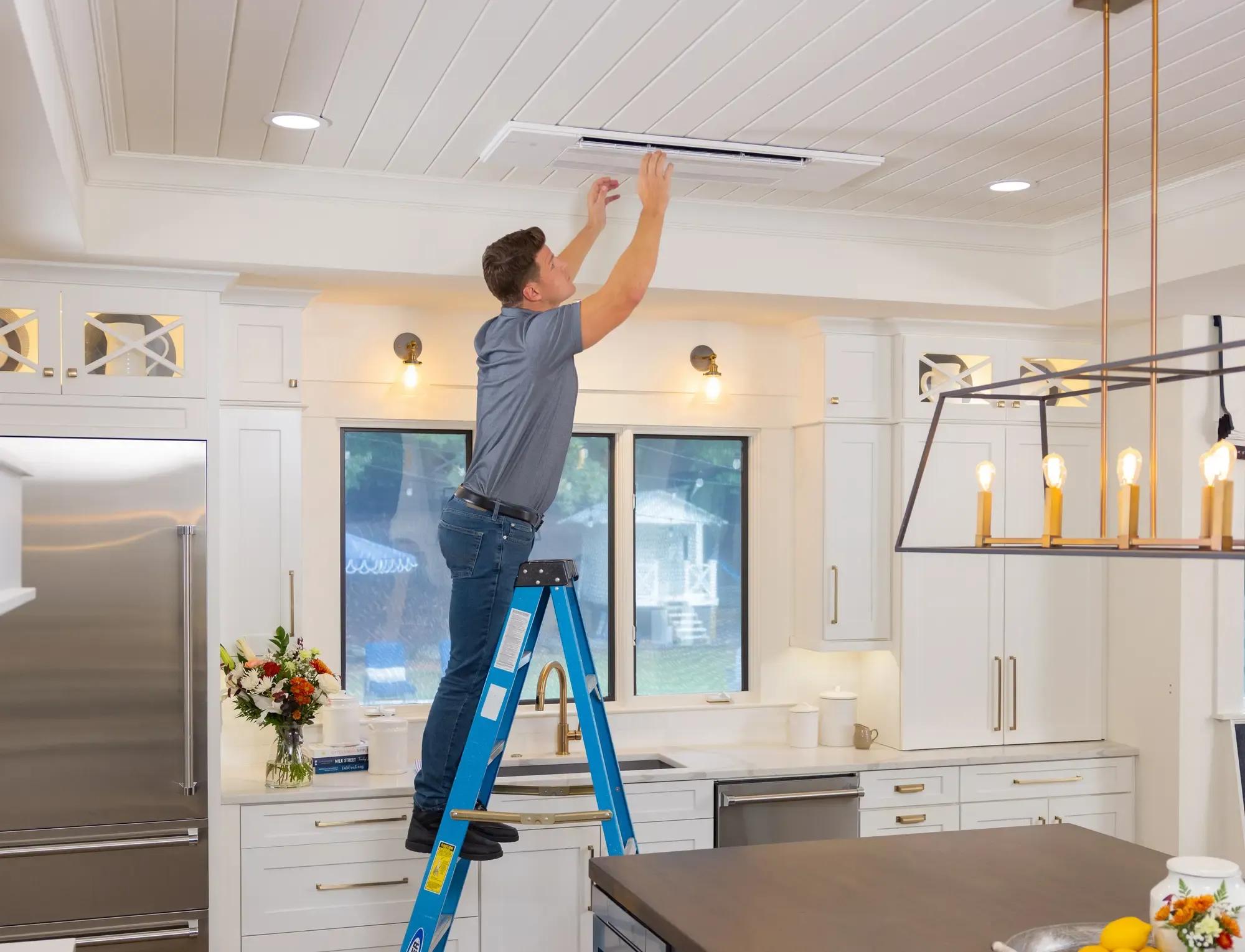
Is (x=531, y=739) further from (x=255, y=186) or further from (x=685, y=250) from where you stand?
(x=255, y=186)

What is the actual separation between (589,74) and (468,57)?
289 millimetres

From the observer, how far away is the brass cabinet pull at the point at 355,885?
3.82 m

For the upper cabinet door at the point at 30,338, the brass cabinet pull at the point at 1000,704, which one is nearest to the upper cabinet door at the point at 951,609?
the brass cabinet pull at the point at 1000,704

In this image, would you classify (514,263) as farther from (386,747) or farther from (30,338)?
(386,747)

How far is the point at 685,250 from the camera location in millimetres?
4055

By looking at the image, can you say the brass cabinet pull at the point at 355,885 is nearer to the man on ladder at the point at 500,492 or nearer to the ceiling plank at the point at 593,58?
the man on ladder at the point at 500,492

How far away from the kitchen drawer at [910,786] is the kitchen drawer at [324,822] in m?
1.63

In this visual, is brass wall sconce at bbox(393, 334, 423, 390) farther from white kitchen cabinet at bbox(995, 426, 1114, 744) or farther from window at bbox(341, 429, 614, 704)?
white kitchen cabinet at bbox(995, 426, 1114, 744)

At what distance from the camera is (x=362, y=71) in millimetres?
2850

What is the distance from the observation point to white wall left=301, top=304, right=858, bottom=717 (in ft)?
14.3

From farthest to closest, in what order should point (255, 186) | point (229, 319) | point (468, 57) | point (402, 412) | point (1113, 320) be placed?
1. point (1113, 320)
2. point (402, 412)
3. point (229, 319)
4. point (255, 186)
5. point (468, 57)

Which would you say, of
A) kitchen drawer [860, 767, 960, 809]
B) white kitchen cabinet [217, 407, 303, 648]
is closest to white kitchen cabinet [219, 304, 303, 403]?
white kitchen cabinet [217, 407, 303, 648]

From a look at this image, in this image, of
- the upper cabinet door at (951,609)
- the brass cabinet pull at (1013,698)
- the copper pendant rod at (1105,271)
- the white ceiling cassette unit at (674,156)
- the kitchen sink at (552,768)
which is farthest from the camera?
the brass cabinet pull at (1013,698)

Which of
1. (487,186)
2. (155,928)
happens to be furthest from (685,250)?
(155,928)
